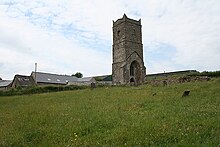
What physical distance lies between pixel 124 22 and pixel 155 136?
170 ft

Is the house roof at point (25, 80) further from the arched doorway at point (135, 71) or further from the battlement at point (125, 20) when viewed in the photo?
the battlement at point (125, 20)

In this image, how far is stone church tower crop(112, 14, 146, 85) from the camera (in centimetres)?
5590

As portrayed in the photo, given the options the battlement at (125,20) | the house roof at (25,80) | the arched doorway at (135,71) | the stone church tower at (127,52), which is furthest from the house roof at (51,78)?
the arched doorway at (135,71)

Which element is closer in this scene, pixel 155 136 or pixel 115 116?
pixel 155 136

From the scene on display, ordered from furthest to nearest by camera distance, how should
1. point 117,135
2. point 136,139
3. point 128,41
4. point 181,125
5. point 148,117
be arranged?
point 128,41 < point 148,117 < point 181,125 < point 117,135 < point 136,139

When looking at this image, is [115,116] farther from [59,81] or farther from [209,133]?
[59,81]

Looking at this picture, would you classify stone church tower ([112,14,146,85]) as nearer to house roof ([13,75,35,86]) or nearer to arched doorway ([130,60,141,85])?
arched doorway ([130,60,141,85])

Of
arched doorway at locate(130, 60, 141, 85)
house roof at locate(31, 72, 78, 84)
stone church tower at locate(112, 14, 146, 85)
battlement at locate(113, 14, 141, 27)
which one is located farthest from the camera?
house roof at locate(31, 72, 78, 84)

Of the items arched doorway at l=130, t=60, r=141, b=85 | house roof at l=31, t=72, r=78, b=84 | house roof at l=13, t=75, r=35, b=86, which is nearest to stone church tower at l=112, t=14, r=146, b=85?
arched doorway at l=130, t=60, r=141, b=85

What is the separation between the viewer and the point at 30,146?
736 centimetres

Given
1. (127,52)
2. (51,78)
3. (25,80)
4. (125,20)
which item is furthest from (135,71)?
(25,80)

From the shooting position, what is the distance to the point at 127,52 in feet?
185

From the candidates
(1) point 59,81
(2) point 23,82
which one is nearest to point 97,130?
(2) point 23,82

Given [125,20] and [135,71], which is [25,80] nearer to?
[135,71]
